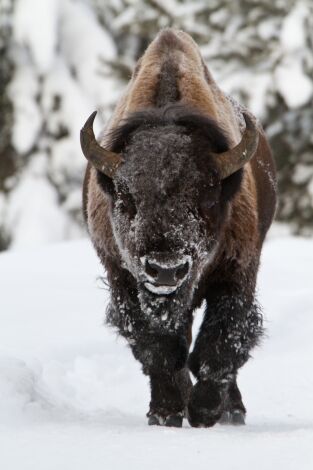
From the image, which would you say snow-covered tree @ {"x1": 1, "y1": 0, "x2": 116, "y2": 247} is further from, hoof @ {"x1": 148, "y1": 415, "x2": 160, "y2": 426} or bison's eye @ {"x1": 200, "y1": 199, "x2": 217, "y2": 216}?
bison's eye @ {"x1": 200, "y1": 199, "x2": 217, "y2": 216}

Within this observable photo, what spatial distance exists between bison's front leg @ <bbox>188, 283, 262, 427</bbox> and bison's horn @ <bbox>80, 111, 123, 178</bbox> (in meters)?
1.00

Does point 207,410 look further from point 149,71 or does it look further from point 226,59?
point 226,59

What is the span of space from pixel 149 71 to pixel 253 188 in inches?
39.0

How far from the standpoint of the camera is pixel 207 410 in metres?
6.55

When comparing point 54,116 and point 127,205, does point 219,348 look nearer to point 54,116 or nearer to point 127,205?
point 127,205

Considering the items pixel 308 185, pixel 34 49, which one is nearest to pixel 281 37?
pixel 308 185

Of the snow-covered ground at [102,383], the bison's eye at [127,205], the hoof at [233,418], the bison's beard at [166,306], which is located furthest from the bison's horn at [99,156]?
the hoof at [233,418]

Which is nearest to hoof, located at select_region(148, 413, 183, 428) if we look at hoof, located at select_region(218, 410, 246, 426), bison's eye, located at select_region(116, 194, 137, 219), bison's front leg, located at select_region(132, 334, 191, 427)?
bison's front leg, located at select_region(132, 334, 191, 427)

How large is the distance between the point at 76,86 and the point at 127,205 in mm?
15686

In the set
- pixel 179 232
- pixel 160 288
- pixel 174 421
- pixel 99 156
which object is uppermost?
pixel 99 156

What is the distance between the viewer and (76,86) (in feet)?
70.9

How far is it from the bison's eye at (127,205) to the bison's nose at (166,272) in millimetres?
486

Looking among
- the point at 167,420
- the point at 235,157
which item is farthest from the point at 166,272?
the point at 167,420

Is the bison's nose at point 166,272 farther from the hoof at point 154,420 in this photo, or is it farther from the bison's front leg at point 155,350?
the hoof at point 154,420
